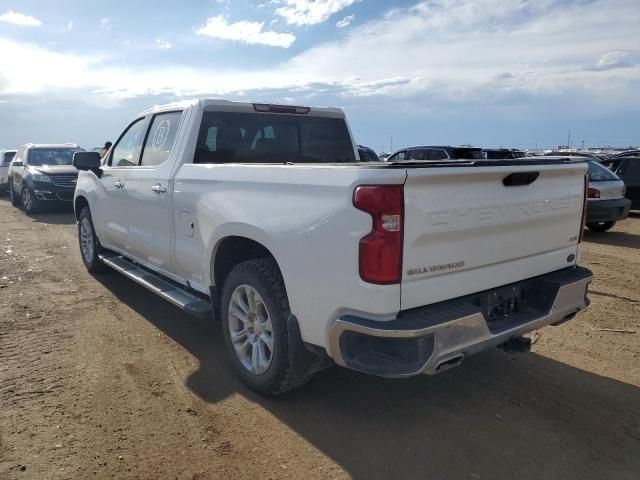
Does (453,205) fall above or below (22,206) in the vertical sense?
above

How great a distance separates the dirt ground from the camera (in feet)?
9.39

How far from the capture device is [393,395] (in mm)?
3611

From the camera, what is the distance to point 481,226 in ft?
9.57

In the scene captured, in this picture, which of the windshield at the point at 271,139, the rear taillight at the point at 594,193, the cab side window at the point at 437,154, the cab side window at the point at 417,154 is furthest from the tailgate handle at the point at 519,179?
the cab side window at the point at 417,154

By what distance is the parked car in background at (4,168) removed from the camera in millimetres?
19878

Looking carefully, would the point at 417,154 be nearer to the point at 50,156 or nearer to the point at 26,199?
the point at 50,156

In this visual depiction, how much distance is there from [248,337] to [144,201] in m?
1.93

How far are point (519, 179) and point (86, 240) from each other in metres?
5.82

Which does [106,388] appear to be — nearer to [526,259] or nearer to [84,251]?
[526,259]

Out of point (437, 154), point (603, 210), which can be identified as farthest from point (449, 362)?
point (437, 154)

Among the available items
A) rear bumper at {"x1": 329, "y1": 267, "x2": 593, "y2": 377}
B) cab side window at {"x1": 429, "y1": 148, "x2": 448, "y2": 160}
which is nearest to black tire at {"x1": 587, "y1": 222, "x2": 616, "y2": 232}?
cab side window at {"x1": 429, "y1": 148, "x2": 448, "y2": 160}

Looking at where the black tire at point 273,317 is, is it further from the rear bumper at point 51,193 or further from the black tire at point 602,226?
the rear bumper at point 51,193

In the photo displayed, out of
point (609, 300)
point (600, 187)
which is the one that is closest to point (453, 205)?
point (609, 300)

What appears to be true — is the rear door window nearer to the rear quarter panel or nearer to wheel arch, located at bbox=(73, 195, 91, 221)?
wheel arch, located at bbox=(73, 195, 91, 221)
